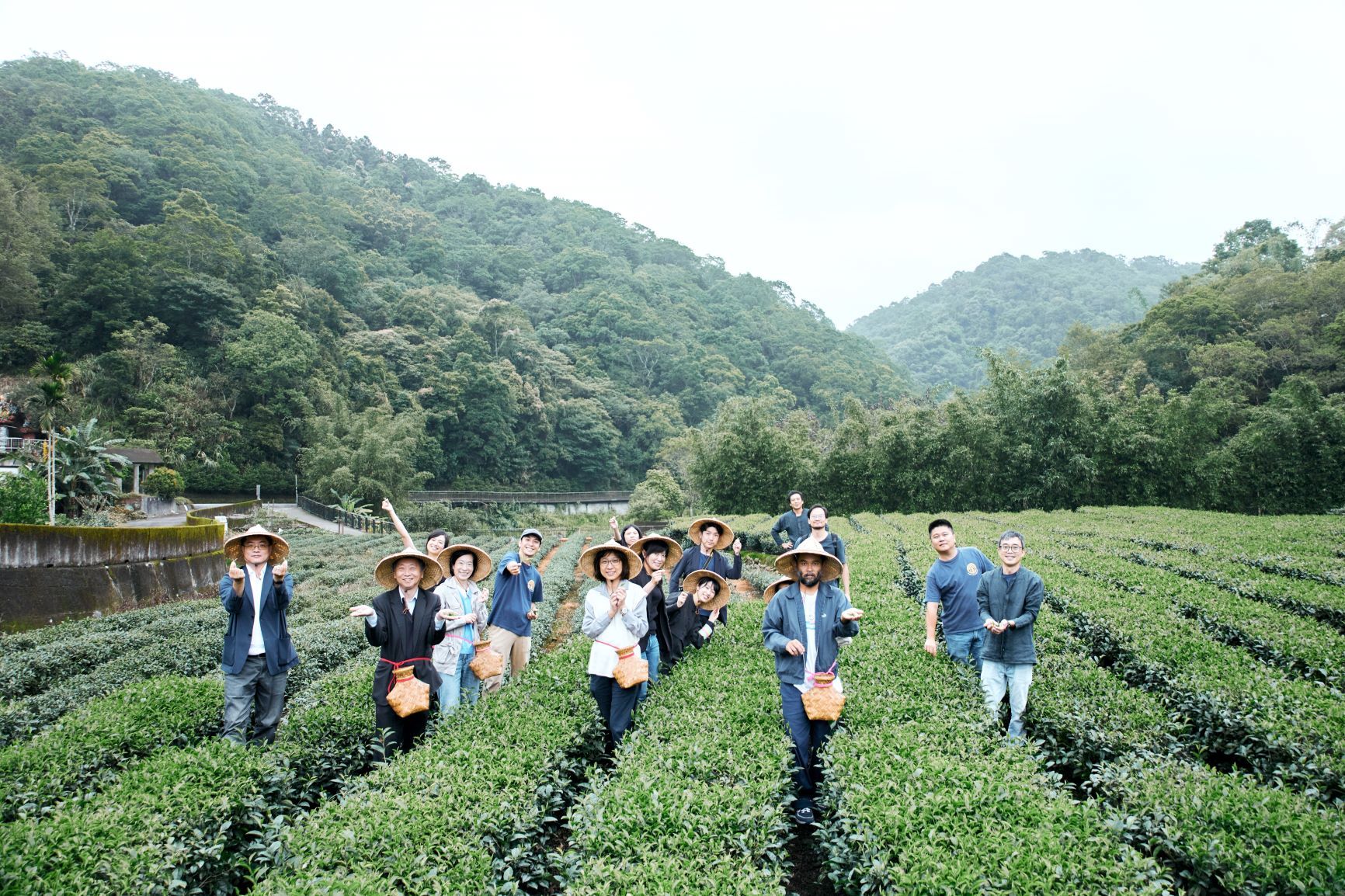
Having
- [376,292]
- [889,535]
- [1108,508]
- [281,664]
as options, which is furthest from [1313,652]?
[376,292]

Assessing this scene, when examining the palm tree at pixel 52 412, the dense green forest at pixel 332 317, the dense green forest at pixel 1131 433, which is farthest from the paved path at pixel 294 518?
the dense green forest at pixel 1131 433

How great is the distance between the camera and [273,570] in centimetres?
532

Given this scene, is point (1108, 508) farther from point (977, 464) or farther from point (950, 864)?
point (950, 864)

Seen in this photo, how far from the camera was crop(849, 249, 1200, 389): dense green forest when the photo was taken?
9969 centimetres

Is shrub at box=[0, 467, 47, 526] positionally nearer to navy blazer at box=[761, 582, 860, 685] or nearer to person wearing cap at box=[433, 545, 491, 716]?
person wearing cap at box=[433, 545, 491, 716]

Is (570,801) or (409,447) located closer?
(570,801)

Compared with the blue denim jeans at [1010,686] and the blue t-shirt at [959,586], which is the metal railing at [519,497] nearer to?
the blue t-shirt at [959,586]

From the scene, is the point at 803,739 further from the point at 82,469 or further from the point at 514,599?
the point at 82,469

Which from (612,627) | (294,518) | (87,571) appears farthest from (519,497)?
(612,627)

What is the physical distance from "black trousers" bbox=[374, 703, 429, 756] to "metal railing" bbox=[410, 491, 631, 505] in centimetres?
4111

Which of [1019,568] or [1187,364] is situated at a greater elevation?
[1187,364]

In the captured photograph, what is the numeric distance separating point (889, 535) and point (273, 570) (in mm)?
14640

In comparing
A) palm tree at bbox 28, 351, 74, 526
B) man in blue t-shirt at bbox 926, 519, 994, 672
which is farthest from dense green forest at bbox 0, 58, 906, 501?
man in blue t-shirt at bbox 926, 519, 994, 672

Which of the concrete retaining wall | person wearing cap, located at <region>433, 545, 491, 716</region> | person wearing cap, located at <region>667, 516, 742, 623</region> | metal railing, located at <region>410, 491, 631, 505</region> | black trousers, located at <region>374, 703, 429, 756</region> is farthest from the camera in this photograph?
metal railing, located at <region>410, 491, 631, 505</region>
